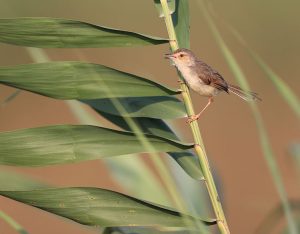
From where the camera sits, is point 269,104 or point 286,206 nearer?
point 286,206

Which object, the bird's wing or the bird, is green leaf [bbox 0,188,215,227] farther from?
the bird's wing

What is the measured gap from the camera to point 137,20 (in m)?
14.6

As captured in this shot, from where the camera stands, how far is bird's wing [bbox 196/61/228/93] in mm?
4608

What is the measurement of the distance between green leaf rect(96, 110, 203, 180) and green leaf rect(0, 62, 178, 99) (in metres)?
0.23

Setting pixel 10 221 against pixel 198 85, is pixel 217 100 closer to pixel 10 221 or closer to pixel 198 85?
pixel 198 85

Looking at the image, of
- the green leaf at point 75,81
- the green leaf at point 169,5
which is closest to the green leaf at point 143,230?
the green leaf at point 75,81

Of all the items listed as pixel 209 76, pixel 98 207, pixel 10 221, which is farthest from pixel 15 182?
pixel 209 76

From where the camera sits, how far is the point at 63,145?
7.25ft

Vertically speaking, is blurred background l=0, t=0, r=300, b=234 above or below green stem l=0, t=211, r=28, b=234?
above

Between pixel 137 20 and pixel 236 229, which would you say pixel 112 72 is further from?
pixel 137 20

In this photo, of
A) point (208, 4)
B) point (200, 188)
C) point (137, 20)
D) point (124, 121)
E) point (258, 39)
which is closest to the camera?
point (208, 4)

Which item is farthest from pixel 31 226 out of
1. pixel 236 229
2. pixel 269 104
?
pixel 269 104

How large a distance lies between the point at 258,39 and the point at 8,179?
456 inches

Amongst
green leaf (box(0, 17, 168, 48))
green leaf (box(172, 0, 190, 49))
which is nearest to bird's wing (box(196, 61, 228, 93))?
green leaf (box(172, 0, 190, 49))
